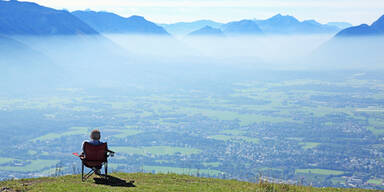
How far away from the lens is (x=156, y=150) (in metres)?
116

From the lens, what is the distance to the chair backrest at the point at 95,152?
1442 centimetres

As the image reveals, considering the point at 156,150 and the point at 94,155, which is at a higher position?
the point at 94,155

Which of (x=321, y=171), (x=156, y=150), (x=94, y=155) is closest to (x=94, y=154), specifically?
(x=94, y=155)

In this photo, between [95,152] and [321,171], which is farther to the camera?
[321,171]

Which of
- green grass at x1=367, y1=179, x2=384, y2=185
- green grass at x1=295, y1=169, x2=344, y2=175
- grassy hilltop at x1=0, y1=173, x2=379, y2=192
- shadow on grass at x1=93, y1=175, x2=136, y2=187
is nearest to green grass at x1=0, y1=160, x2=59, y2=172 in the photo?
green grass at x1=295, y1=169, x2=344, y2=175

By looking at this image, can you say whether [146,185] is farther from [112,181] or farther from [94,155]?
[94,155]

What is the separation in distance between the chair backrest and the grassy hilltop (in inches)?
32.8

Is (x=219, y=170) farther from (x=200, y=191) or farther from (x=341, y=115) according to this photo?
(x=341, y=115)

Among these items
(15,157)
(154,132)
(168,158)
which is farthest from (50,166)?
(154,132)

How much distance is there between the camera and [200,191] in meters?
14.0

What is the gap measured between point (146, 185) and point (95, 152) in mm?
2023

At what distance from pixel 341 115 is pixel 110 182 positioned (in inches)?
6838

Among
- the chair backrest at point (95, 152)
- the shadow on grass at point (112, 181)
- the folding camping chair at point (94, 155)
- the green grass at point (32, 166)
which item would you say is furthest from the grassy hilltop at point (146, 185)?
the green grass at point (32, 166)

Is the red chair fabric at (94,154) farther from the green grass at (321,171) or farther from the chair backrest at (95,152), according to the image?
the green grass at (321,171)
